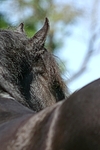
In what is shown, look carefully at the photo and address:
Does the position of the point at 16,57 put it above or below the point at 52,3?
above

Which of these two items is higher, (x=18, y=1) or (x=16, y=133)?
(x=16, y=133)

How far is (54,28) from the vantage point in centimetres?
2478

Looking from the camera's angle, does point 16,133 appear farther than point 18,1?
No

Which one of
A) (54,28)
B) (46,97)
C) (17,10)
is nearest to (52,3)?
(54,28)

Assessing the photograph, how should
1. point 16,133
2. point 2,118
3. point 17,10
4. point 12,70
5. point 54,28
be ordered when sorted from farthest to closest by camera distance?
point 54,28, point 17,10, point 12,70, point 2,118, point 16,133

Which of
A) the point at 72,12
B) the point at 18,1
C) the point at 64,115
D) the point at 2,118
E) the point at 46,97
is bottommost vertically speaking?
the point at 72,12

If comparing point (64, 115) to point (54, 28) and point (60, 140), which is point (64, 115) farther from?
point (54, 28)

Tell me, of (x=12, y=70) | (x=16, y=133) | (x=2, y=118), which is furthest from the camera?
(x=12, y=70)

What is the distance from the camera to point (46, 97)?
560 centimetres

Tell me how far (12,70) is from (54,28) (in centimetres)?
1951

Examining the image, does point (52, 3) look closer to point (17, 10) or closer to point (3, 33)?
point (17, 10)

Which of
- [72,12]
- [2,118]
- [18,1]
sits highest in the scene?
[2,118]

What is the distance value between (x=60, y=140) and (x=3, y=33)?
212 centimetres

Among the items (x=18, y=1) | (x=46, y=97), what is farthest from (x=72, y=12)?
(x=46, y=97)
